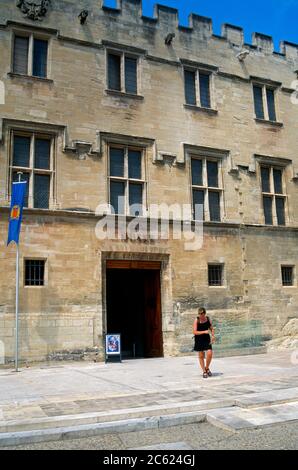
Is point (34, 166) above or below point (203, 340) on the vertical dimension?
above

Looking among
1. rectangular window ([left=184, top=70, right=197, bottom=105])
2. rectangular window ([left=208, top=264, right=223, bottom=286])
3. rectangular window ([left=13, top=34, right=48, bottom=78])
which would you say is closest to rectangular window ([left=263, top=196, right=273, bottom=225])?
rectangular window ([left=208, top=264, right=223, bottom=286])

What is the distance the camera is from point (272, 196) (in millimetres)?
18484

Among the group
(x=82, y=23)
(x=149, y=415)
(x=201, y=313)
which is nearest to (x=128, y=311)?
(x=201, y=313)

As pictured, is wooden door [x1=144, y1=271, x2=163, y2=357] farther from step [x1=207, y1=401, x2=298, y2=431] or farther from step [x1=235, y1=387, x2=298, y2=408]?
step [x1=207, y1=401, x2=298, y2=431]

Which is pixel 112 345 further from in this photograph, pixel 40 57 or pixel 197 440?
pixel 40 57

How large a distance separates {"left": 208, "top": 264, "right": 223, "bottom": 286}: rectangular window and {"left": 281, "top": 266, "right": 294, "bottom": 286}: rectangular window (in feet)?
9.95

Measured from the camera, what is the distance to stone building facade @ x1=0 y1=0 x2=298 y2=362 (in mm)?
13820

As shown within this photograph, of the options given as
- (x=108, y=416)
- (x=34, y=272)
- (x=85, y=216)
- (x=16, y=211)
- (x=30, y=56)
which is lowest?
(x=108, y=416)

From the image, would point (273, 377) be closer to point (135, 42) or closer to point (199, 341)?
point (199, 341)

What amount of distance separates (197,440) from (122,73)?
45.1 feet

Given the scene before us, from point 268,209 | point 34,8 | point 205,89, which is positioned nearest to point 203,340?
point 268,209

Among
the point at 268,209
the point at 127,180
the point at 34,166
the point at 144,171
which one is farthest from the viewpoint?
the point at 268,209

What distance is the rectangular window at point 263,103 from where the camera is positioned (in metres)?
19.1

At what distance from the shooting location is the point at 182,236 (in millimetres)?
16000
